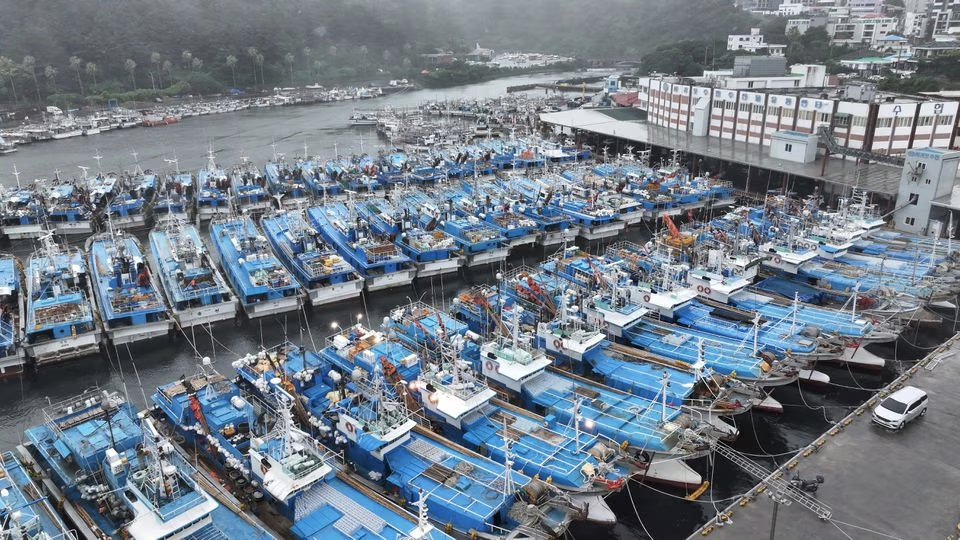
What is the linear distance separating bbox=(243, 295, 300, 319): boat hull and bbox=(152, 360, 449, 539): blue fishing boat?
13.2m

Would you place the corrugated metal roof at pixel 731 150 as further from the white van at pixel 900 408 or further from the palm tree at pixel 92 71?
the palm tree at pixel 92 71

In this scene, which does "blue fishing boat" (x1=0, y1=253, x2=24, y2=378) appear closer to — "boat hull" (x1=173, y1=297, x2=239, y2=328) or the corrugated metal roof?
"boat hull" (x1=173, y1=297, x2=239, y2=328)

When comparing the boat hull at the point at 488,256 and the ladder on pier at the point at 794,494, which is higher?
the ladder on pier at the point at 794,494

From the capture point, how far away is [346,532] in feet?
62.0

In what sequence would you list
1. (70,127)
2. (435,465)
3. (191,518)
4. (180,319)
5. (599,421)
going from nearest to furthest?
(191,518)
(435,465)
(599,421)
(180,319)
(70,127)

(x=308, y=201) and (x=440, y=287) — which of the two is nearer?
(x=440, y=287)

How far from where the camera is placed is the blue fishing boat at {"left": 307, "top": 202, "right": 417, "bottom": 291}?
4222 centimetres

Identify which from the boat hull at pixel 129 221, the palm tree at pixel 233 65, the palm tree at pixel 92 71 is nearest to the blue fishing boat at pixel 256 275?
the boat hull at pixel 129 221

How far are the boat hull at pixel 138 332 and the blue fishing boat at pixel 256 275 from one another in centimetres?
461

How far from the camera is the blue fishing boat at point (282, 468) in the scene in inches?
755

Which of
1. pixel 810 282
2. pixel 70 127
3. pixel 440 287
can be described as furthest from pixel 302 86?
pixel 810 282

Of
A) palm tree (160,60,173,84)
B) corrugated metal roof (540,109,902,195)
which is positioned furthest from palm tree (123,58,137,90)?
corrugated metal roof (540,109,902,195)

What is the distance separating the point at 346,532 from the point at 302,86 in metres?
172

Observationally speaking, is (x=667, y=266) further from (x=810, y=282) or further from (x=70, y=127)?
(x=70, y=127)
